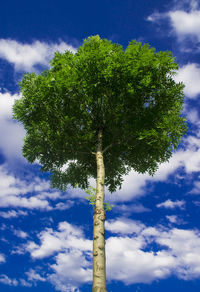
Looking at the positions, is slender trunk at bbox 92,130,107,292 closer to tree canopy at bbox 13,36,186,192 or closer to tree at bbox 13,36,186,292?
tree at bbox 13,36,186,292

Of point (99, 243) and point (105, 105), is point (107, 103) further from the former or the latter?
point (99, 243)

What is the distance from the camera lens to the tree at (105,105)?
1307 cm

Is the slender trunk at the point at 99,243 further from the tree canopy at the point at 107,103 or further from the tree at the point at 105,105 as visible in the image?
the tree canopy at the point at 107,103

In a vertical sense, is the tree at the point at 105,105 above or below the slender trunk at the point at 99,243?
above

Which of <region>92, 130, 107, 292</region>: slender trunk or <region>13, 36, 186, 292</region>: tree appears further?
<region>13, 36, 186, 292</region>: tree

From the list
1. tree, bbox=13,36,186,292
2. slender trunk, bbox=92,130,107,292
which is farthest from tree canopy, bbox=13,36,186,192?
slender trunk, bbox=92,130,107,292

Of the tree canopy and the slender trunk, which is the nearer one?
the slender trunk

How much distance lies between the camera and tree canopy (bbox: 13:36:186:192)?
13.1 metres

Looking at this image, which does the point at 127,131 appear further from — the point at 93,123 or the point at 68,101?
the point at 68,101

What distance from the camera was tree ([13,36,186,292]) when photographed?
13.1 metres

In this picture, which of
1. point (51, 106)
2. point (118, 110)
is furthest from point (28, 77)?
point (118, 110)

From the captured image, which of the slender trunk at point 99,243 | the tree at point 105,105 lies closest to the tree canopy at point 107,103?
the tree at point 105,105

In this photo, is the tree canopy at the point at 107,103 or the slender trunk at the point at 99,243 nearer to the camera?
the slender trunk at the point at 99,243

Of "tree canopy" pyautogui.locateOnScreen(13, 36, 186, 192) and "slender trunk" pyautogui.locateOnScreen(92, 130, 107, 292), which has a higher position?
"tree canopy" pyautogui.locateOnScreen(13, 36, 186, 192)
